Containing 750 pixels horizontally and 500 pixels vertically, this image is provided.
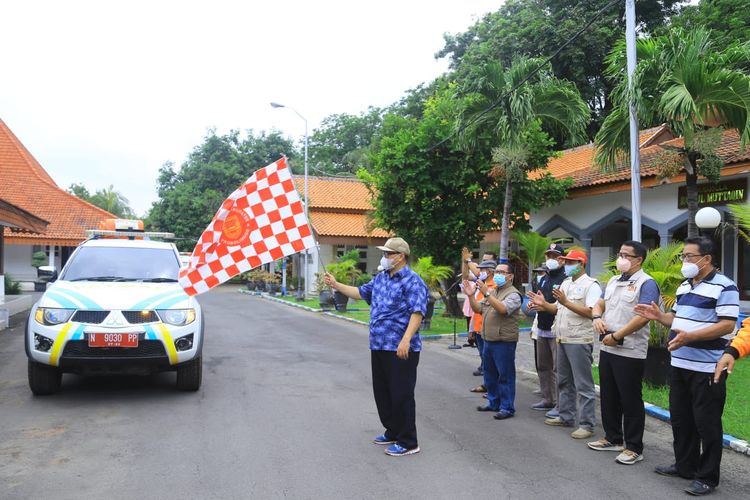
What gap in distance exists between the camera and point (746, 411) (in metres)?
6.95

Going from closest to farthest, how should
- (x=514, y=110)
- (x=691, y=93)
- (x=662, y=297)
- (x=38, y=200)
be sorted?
(x=662, y=297) < (x=691, y=93) < (x=514, y=110) < (x=38, y=200)

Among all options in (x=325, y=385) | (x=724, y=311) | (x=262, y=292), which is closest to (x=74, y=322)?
(x=325, y=385)

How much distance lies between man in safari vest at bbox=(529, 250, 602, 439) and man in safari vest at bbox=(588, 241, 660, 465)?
375mm

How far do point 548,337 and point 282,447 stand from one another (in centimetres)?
342

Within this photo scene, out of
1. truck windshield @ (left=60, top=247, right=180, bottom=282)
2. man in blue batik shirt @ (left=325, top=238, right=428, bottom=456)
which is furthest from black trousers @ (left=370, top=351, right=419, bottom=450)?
truck windshield @ (left=60, top=247, right=180, bottom=282)

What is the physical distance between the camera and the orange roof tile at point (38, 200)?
29.1m

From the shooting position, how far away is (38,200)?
103 ft

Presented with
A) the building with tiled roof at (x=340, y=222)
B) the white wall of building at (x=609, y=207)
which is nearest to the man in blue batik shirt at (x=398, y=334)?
the white wall of building at (x=609, y=207)

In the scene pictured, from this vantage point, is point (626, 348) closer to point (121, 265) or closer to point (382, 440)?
point (382, 440)

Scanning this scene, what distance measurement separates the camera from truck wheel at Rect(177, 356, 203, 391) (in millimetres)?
7453

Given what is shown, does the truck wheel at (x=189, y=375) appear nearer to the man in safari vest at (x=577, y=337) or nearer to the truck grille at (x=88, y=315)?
the truck grille at (x=88, y=315)

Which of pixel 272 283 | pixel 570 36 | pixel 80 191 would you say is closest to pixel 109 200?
pixel 80 191

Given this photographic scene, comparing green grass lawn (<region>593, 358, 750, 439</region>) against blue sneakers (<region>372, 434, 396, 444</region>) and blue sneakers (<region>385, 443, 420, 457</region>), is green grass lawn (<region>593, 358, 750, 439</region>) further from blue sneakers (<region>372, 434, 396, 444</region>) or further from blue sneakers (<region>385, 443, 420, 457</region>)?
blue sneakers (<region>372, 434, 396, 444</region>)

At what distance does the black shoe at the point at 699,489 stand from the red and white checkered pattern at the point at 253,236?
3835 millimetres
